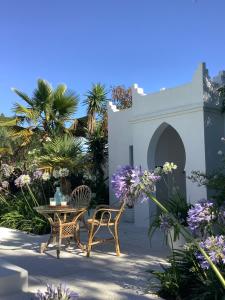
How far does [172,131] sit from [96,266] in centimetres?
739

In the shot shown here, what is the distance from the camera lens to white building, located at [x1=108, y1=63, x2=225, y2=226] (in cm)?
1001

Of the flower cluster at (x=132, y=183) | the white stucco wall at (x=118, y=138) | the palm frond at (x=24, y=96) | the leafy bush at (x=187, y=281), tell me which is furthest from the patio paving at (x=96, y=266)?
the palm frond at (x=24, y=96)

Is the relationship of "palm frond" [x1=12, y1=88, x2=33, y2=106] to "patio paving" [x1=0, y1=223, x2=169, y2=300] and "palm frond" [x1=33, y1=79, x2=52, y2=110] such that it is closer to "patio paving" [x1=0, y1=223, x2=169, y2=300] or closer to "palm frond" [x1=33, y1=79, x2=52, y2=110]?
"palm frond" [x1=33, y1=79, x2=52, y2=110]

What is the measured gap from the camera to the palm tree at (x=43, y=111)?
13.9 meters

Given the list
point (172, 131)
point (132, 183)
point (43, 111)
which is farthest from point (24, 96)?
point (132, 183)

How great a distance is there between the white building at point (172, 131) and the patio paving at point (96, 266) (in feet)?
7.17

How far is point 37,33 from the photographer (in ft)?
42.6

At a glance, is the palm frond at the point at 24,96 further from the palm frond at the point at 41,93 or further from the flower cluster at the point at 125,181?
the flower cluster at the point at 125,181

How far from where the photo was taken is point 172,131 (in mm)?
13156

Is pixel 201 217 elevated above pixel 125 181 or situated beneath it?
situated beneath

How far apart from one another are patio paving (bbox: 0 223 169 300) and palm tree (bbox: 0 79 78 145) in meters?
5.33

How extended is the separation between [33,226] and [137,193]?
7650 mm

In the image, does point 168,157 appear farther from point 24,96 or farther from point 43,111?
point 24,96

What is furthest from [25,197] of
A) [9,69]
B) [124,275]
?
[124,275]
